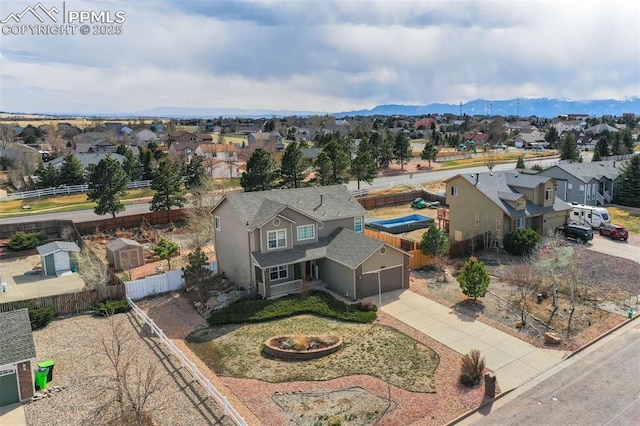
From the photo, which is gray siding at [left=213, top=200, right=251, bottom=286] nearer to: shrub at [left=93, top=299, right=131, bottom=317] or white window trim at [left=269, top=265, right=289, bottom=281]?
white window trim at [left=269, top=265, right=289, bottom=281]

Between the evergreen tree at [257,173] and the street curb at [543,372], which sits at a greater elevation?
the evergreen tree at [257,173]

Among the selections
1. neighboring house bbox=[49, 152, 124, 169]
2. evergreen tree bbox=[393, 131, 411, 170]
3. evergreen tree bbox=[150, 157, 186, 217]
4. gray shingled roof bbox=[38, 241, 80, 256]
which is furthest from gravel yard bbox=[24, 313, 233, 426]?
evergreen tree bbox=[393, 131, 411, 170]

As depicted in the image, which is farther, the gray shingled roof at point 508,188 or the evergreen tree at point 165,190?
the evergreen tree at point 165,190

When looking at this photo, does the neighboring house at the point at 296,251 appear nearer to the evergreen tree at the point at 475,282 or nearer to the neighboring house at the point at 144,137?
the evergreen tree at the point at 475,282

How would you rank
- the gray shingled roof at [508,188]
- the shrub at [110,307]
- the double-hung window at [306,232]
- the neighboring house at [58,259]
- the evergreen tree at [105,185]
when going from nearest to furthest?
the shrub at [110,307], the double-hung window at [306,232], the neighboring house at [58,259], the gray shingled roof at [508,188], the evergreen tree at [105,185]

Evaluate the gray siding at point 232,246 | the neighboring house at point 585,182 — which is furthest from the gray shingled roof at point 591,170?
the gray siding at point 232,246

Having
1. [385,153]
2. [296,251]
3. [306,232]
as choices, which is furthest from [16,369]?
[385,153]

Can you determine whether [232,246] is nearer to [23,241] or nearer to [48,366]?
[48,366]
